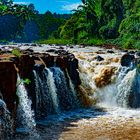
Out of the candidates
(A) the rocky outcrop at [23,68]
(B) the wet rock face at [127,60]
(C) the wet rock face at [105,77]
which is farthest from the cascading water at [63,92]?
(B) the wet rock face at [127,60]

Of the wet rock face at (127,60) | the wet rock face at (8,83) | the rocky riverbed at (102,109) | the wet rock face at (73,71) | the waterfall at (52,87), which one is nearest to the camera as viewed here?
the wet rock face at (8,83)

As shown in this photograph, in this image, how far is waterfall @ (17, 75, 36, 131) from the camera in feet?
50.9

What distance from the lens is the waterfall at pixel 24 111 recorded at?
15.5 metres

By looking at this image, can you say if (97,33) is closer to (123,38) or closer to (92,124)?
(123,38)

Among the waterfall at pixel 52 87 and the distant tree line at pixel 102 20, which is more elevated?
the distant tree line at pixel 102 20

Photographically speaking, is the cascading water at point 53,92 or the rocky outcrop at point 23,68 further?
the cascading water at point 53,92

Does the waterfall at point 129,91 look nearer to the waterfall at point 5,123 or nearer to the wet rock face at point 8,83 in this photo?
the wet rock face at point 8,83

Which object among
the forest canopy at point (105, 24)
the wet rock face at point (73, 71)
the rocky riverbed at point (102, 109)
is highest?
the forest canopy at point (105, 24)

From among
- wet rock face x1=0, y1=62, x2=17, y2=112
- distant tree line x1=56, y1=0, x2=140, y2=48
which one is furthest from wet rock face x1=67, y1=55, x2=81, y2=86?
distant tree line x1=56, y1=0, x2=140, y2=48

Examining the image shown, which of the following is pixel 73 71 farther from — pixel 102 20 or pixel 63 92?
pixel 102 20

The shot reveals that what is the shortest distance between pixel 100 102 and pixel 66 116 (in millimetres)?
4605

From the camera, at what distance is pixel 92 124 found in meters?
16.8

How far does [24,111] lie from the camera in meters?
15.8

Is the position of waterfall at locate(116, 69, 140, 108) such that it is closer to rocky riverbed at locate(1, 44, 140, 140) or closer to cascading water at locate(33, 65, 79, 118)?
rocky riverbed at locate(1, 44, 140, 140)
